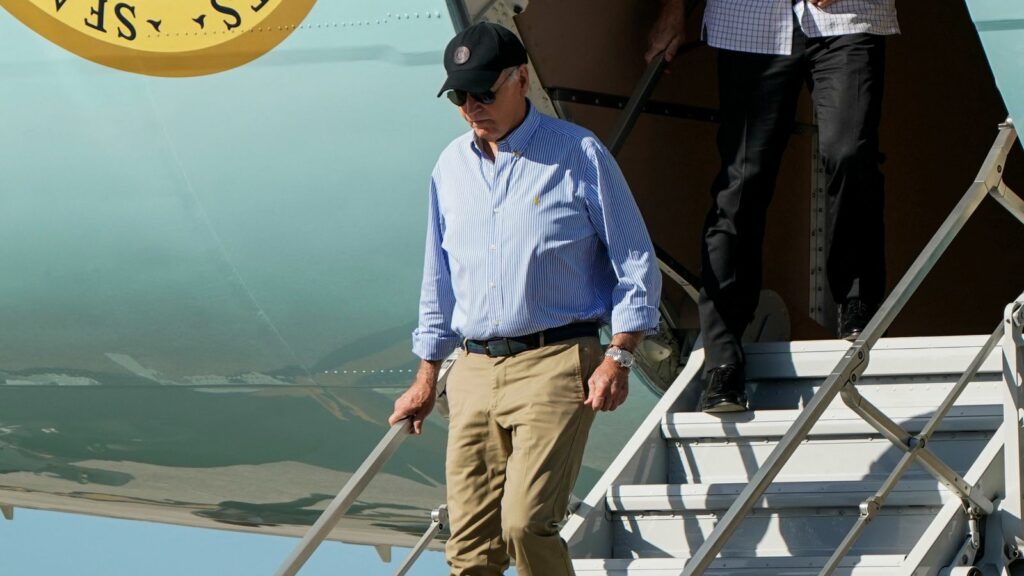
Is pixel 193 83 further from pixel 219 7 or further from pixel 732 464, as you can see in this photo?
pixel 732 464

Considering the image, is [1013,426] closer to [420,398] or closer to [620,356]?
[620,356]

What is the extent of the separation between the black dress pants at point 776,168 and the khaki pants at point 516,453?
103cm

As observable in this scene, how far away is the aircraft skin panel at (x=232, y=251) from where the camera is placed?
4535 mm

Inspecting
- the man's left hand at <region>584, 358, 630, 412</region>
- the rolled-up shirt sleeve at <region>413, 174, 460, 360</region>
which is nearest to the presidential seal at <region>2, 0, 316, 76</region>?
the rolled-up shirt sleeve at <region>413, 174, 460, 360</region>

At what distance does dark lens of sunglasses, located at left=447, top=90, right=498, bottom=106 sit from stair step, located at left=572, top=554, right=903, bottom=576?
1171 millimetres

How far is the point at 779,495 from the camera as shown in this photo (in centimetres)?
388

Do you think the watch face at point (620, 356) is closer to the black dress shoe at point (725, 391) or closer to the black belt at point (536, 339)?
the black belt at point (536, 339)

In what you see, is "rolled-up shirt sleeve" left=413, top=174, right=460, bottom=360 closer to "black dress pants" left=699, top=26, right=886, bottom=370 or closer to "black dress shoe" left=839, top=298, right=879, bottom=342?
"black dress pants" left=699, top=26, right=886, bottom=370

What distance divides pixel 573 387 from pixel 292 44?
5.74 ft

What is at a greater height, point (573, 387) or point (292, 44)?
point (292, 44)

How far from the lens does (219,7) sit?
4531 mm

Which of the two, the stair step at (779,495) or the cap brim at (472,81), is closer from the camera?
the cap brim at (472,81)

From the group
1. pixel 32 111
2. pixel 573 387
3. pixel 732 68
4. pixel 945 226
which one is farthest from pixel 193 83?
pixel 945 226

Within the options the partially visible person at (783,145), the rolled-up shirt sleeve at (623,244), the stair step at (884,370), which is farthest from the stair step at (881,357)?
the rolled-up shirt sleeve at (623,244)
